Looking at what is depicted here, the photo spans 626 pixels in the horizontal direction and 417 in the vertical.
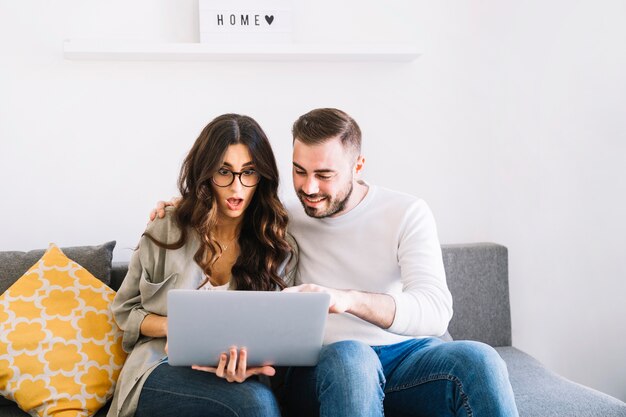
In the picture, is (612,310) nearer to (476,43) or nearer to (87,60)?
(476,43)

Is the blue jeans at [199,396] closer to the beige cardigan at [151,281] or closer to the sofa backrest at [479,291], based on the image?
the beige cardigan at [151,281]

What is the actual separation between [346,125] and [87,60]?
3.37 ft

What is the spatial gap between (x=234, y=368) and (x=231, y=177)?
544 mm

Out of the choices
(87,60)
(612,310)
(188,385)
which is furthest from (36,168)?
(612,310)

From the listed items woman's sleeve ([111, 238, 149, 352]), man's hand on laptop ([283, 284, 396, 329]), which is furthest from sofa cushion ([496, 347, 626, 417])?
woman's sleeve ([111, 238, 149, 352])

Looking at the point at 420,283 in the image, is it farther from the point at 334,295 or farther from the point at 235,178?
the point at 235,178

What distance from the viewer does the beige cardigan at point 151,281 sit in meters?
1.80

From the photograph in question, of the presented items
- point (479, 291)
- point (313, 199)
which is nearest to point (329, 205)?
point (313, 199)

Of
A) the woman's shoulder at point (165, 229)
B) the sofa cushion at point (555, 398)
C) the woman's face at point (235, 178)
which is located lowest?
the sofa cushion at point (555, 398)

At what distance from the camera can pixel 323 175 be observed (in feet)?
6.02

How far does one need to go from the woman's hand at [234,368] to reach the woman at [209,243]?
0.19 metres

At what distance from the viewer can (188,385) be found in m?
1.61

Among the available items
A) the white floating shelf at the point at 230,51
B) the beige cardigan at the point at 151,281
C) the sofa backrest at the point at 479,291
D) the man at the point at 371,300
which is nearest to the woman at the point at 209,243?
the beige cardigan at the point at 151,281

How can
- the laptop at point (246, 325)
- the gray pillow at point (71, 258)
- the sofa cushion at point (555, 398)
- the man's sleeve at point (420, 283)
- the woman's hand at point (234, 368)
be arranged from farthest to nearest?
the gray pillow at point (71, 258) → the sofa cushion at point (555, 398) → the man's sleeve at point (420, 283) → the woman's hand at point (234, 368) → the laptop at point (246, 325)
